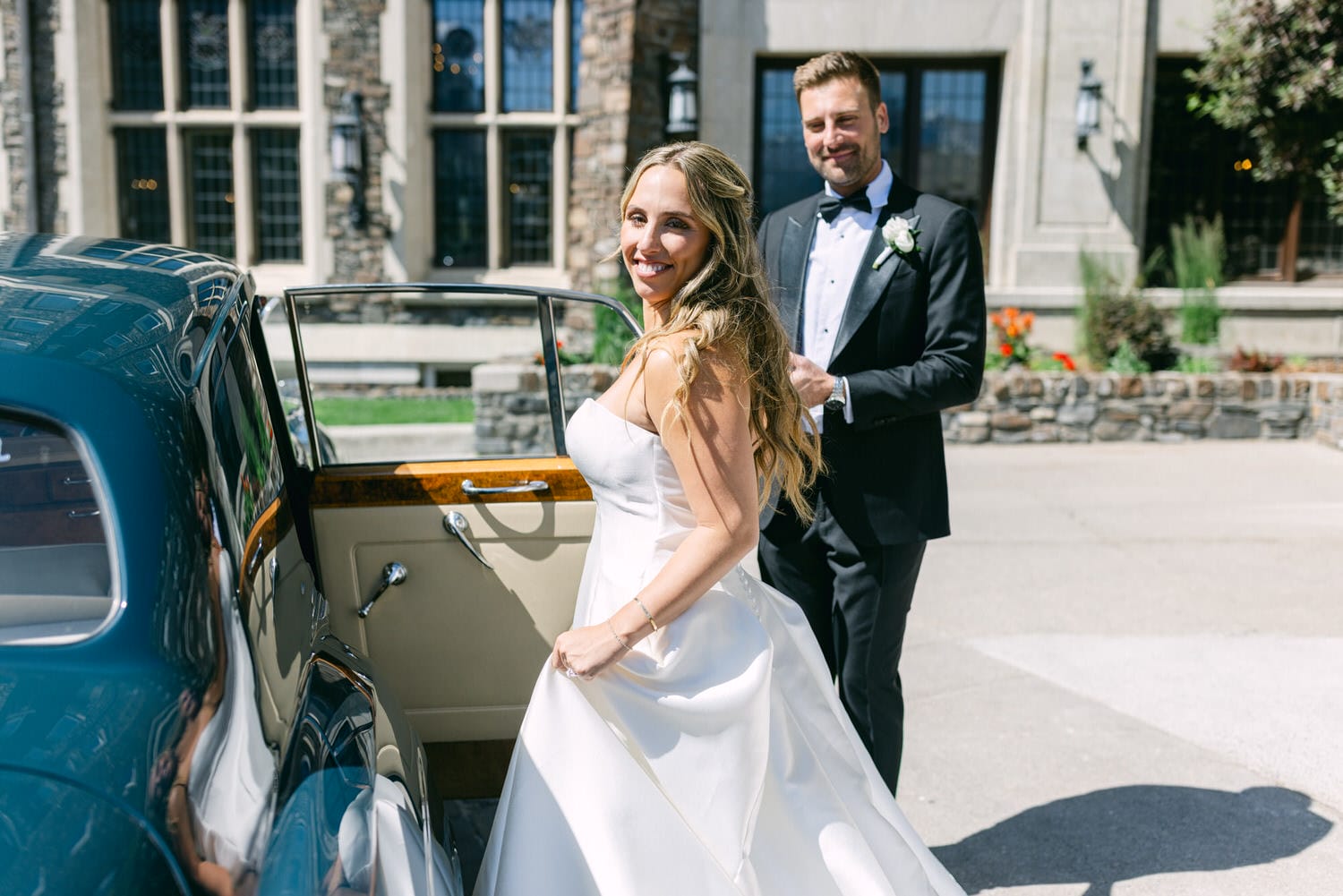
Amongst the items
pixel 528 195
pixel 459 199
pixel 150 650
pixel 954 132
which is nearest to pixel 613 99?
pixel 528 195

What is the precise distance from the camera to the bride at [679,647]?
2.01 meters

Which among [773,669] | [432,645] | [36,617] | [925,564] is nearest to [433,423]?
[925,564]

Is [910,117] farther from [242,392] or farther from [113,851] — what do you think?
[113,851]

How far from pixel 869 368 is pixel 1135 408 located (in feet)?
26.6

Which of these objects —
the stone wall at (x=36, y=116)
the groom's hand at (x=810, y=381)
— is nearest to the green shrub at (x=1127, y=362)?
the groom's hand at (x=810, y=381)

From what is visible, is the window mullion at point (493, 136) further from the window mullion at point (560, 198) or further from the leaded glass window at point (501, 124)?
the window mullion at point (560, 198)

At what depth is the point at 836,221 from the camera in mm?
2930

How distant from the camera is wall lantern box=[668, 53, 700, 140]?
11664mm

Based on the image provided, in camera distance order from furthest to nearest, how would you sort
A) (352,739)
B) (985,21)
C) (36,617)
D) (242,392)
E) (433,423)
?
(985,21) < (433,423) < (242,392) < (352,739) < (36,617)

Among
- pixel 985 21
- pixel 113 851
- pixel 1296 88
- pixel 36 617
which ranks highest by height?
pixel 985 21

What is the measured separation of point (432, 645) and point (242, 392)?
104 centimetres

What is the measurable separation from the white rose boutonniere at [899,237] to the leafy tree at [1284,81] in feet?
31.2

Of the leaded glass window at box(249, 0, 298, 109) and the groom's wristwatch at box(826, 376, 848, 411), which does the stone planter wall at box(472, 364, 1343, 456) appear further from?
the groom's wristwatch at box(826, 376, 848, 411)

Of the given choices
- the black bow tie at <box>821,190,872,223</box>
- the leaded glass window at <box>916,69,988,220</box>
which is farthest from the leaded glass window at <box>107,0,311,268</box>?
the black bow tie at <box>821,190,872,223</box>
